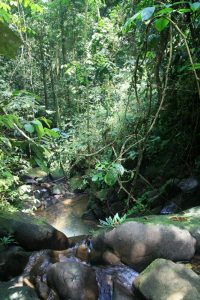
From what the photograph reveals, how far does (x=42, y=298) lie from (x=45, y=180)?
321 inches

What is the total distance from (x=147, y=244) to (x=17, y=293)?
6.03 feet

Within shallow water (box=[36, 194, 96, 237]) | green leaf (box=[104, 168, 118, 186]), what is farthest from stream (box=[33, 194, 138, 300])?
green leaf (box=[104, 168, 118, 186])

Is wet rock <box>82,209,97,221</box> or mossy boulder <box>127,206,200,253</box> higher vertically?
mossy boulder <box>127,206,200,253</box>

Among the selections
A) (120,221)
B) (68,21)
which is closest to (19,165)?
(120,221)

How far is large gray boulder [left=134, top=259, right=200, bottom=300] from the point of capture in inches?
123

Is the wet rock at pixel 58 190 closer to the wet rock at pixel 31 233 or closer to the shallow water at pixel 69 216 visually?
the shallow water at pixel 69 216

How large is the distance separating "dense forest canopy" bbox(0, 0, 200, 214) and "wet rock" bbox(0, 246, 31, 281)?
1036mm

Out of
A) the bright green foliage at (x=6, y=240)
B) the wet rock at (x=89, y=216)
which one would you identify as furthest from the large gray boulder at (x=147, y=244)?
the wet rock at (x=89, y=216)

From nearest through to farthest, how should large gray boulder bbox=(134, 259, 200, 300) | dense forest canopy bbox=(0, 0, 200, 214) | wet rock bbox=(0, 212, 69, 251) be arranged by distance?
1. dense forest canopy bbox=(0, 0, 200, 214)
2. large gray boulder bbox=(134, 259, 200, 300)
3. wet rock bbox=(0, 212, 69, 251)

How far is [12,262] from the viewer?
4941 millimetres

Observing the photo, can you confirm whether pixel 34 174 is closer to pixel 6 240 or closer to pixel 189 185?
pixel 6 240

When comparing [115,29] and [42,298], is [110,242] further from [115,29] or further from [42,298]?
[115,29]

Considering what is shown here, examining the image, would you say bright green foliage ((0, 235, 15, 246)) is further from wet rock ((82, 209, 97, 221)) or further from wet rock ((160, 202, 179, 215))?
wet rock ((82, 209, 97, 221))

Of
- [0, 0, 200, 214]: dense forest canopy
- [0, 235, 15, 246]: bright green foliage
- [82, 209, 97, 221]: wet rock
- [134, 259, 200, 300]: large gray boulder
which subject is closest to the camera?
[0, 0, 200, 214]: dense forest canopy
